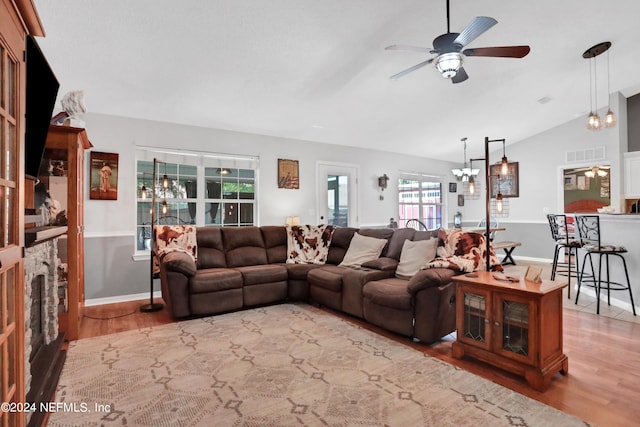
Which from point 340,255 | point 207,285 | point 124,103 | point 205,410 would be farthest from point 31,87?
point 340,255

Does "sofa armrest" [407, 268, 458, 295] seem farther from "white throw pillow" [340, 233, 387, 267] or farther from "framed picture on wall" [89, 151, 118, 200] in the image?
"framed picture on wall" [89, 151, 118, 200]

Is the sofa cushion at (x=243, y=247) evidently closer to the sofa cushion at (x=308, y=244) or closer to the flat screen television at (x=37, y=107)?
the sofa cushion at (x=308, y=244)

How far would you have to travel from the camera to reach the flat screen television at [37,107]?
1661mm

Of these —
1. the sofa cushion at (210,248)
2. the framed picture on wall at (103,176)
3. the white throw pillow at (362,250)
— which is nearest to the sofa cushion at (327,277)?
the white throw pillow at (362,250)

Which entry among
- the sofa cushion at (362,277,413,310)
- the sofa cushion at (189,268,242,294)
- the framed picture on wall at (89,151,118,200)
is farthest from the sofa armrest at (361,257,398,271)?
the framed picture on wall at (89,151,118,200)

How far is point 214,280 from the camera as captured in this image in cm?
382

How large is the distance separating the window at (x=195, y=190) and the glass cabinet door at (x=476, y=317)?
12.2 feet

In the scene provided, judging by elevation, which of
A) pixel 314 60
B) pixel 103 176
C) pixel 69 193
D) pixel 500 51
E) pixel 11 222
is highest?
pixel 314 60

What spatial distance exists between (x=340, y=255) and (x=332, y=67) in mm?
2344

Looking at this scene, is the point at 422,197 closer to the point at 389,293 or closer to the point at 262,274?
the point at 262,274

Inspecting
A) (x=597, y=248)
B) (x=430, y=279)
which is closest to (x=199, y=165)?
(x=430, y=279)

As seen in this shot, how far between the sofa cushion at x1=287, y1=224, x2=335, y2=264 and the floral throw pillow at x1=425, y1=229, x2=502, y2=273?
1.74m

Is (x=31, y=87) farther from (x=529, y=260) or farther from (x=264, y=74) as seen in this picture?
(x=529, y=260)

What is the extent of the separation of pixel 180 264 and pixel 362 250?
2.10 meters
